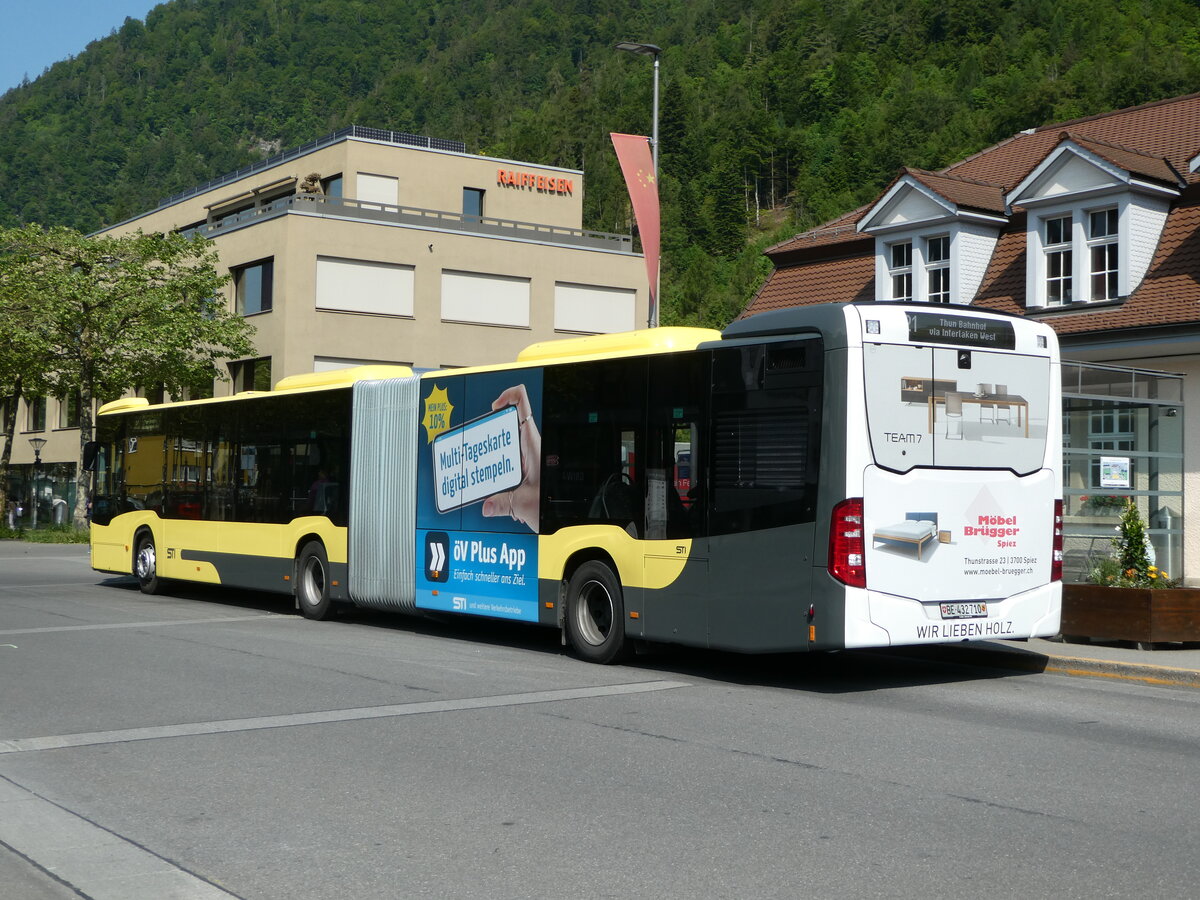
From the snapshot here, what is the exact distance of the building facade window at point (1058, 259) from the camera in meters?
19.9

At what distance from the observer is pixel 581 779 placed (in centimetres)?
714

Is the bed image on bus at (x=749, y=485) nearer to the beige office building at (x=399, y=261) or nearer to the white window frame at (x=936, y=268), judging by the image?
the white window frame at (x=936, y=268)

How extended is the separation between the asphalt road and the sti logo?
2.09m

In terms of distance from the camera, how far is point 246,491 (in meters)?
18.4

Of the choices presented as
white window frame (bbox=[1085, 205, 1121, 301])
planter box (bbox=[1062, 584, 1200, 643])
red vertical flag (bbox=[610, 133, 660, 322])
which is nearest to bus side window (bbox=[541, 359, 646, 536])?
planter box (bbox=[1062, 584, 1200, 643])

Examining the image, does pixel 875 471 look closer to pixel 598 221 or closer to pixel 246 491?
pixel 246 491

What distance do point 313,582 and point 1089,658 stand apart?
942cm

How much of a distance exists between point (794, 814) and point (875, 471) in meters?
4.31

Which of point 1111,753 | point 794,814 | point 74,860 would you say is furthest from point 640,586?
point 74,860

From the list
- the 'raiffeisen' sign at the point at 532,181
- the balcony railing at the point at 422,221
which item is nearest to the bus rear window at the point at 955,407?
the balcony railing at the point at 422,221

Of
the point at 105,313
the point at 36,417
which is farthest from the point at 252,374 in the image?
the point at 36,417

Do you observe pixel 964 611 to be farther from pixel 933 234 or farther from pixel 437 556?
pixel 933 234

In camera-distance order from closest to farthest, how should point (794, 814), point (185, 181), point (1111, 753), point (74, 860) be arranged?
point (74, 860)
point (794, 814)
point (1111, 753)
point (185, 181)

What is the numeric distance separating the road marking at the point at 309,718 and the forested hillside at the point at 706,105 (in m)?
87.7
